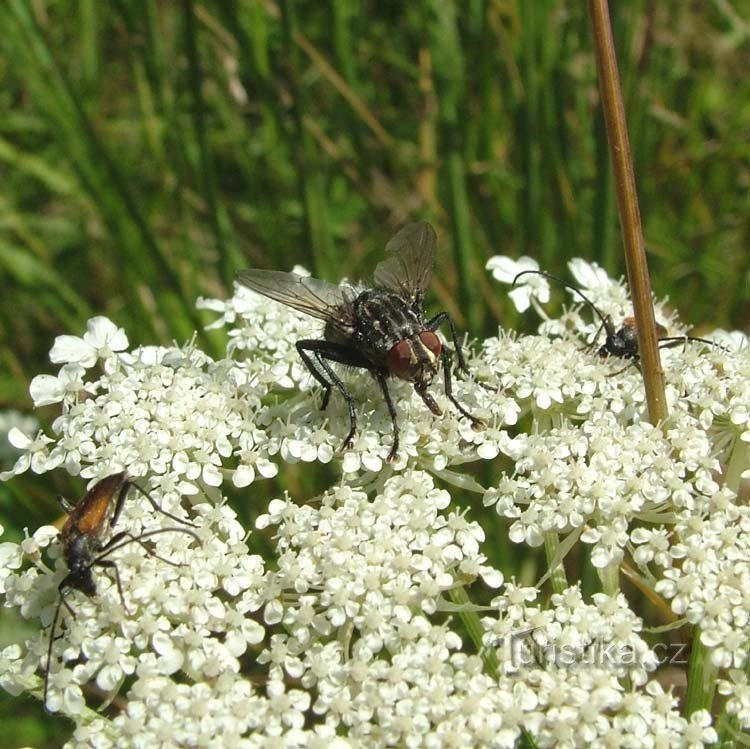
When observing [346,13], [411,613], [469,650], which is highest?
[346,13]

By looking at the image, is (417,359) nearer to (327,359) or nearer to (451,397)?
(451,397)

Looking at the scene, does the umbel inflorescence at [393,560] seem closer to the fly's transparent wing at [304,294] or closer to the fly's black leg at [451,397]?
the fly's black leg at [451,397]

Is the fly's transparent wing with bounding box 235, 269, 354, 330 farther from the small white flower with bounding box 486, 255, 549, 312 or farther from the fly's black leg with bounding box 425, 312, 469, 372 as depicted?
the small white flower with bounding box 486, 255, 549, 312

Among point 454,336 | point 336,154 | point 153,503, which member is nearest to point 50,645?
point 153,503

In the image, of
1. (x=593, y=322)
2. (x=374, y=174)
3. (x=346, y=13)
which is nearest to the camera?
(x=593, y=322)

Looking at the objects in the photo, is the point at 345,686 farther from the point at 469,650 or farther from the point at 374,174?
the point at 374,174

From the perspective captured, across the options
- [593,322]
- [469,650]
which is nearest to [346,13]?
[593,322]

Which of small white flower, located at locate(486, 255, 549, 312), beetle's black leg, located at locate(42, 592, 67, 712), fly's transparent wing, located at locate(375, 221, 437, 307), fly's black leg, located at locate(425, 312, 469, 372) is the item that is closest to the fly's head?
fly's black leg, located at locate(425, 312, 469, 372)

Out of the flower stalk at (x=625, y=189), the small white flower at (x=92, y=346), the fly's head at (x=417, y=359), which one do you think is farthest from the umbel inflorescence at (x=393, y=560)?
the flower stalk at (x=625, y=189)
